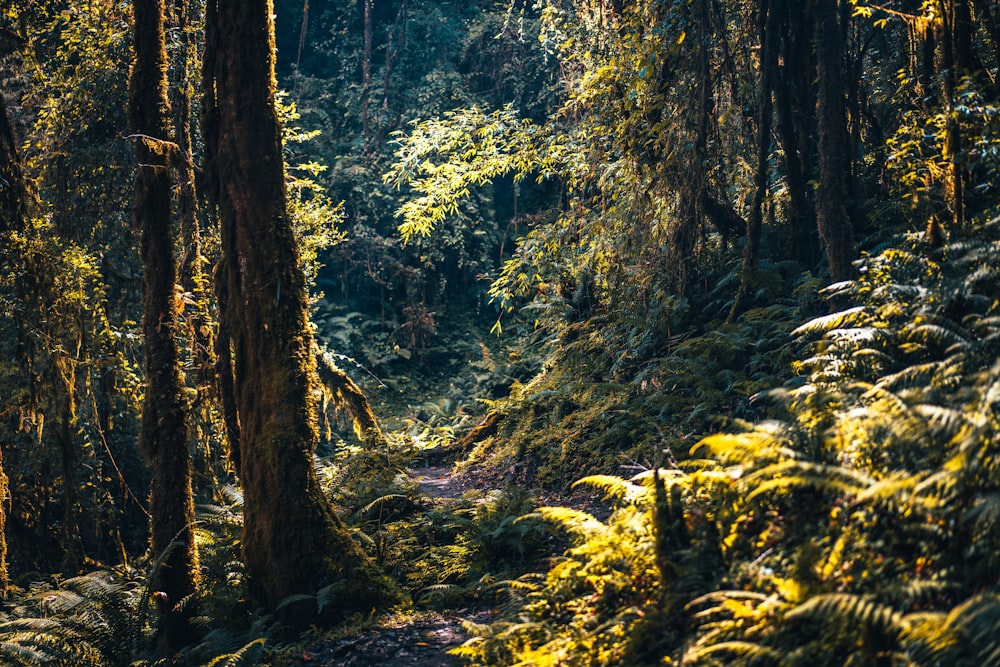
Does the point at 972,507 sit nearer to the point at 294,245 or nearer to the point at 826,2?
the point at 294,245

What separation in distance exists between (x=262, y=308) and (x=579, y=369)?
6.75m

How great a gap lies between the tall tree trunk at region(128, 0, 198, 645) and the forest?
0.10 ft

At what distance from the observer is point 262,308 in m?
7.32

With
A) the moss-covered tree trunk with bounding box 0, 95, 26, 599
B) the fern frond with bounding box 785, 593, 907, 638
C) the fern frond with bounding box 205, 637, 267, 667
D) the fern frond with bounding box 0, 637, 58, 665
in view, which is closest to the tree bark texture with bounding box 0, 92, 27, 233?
the moss-covered tree trunk with bounding box 0, 95, 26, 599

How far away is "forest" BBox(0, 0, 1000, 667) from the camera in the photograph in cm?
382

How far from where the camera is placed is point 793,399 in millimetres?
4906

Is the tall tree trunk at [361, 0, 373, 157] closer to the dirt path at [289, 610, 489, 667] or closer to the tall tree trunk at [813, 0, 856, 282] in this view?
the tall tree trunk at [813, 0, 856, 282]

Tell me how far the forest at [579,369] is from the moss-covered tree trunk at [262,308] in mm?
34

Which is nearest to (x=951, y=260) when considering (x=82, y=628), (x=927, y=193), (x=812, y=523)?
(x=927, y=193)

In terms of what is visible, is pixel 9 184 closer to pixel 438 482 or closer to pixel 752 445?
pixel 752 445

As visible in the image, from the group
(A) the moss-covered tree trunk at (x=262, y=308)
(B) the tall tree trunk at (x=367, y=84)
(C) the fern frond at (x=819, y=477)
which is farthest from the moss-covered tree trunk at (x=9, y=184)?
(B) the tall tree trunk at (x=367, y=84)

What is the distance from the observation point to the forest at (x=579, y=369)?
12.5 feet

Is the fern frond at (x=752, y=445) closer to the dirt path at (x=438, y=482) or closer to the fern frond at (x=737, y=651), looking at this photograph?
the fern frond at (x=737, y=651)

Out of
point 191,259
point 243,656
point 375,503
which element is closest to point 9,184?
point 191,259
